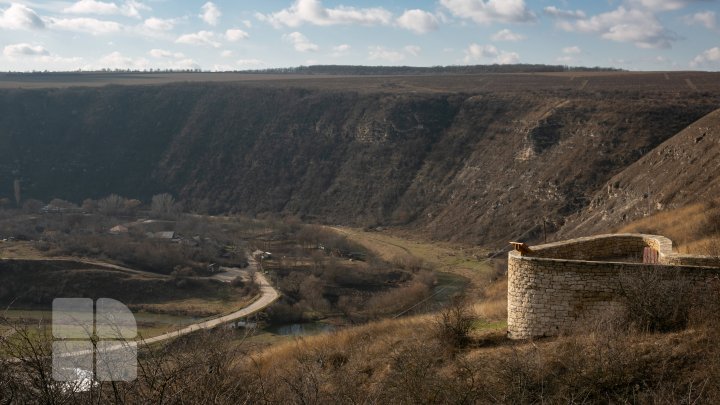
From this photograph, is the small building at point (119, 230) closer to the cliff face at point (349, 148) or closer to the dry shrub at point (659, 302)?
the cliff face at point (349, 148)

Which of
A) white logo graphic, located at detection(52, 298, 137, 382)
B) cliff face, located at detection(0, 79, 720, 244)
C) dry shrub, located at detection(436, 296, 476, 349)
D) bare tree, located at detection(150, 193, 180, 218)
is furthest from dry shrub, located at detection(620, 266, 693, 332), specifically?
bare tree, located at detection(150, 193, 180, 218)

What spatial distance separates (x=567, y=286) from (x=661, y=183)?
24218mm

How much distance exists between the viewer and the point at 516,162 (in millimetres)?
49625

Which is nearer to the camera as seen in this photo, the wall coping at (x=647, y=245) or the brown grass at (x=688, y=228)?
the wall coping at (x=647, y=245)

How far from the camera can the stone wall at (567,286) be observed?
37.6 ft

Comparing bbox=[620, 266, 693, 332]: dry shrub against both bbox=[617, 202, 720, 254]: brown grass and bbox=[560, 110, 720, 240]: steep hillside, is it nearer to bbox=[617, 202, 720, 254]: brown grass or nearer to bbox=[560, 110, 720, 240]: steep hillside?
bbox=[617, 202, 720, 254]: brown grass

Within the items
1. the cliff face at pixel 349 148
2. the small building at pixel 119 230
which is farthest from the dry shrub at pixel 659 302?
the small building at pixel 119 230

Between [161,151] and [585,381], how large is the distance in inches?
2550

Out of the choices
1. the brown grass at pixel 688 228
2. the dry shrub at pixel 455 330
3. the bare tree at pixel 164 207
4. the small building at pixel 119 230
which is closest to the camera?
the dry shrub at pixel 455 330

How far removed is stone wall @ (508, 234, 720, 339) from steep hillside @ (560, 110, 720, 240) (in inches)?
639

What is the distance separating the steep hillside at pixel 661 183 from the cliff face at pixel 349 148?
96.7 inches

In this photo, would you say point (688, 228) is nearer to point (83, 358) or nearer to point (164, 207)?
point (83, 358)

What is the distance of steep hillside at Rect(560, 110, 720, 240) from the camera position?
96.9 ft

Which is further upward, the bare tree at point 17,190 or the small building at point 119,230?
the bare tree at point 17,190
